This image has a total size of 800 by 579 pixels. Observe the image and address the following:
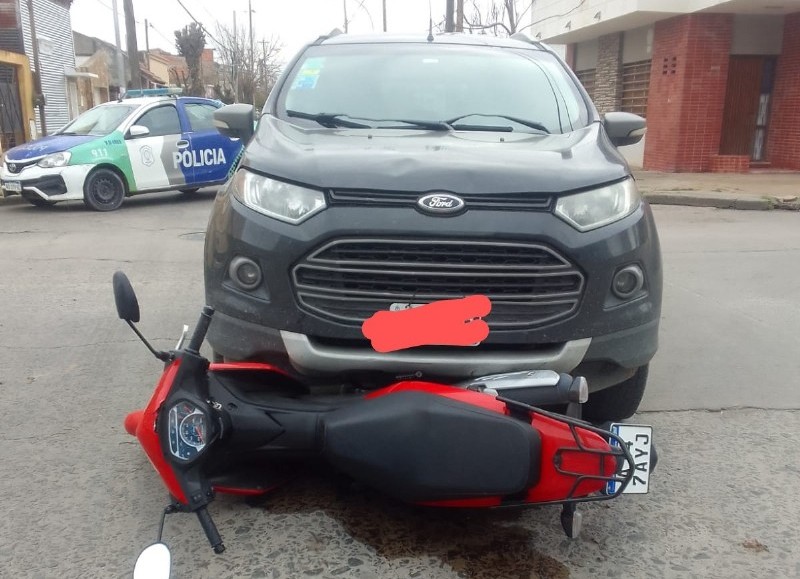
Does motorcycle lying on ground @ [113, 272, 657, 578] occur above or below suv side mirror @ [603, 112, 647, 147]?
below

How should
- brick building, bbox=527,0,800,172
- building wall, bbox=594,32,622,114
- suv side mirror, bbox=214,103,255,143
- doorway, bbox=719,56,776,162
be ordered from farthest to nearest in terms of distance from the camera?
building wall, bbox=594,32,622,114, doorway, bbox=719,56,776,162, brick building, bbox=527,0,800,172, suv side mirror, bbox=214,103,255,143

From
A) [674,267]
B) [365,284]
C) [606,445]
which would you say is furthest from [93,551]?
[674,267]

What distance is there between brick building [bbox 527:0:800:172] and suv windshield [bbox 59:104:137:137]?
11.0 metres

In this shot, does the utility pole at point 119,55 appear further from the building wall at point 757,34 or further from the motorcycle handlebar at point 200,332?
the motorcycle handlebar at point 200,332

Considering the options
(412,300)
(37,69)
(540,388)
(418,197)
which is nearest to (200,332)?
(412,300)

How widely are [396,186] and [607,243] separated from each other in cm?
76

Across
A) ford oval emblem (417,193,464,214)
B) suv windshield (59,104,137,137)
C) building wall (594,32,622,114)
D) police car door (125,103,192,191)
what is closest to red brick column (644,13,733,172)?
building wall (594,32,622,114)

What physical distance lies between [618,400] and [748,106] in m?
16.5

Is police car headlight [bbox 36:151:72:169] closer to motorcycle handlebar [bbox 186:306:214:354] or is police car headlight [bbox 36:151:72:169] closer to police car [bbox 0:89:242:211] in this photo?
police car [bbox 0:89:242:211]

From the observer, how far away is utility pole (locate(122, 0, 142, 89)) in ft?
71.6

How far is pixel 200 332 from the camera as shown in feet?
8.31

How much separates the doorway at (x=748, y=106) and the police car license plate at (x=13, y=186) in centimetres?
1453

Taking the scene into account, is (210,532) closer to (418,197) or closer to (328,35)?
(418,197)

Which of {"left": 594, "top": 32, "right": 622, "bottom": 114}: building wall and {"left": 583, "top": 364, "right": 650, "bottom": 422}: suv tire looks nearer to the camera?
{"left": 583, "top": 364, "right": 650, "bottom": 422}: suv tire
